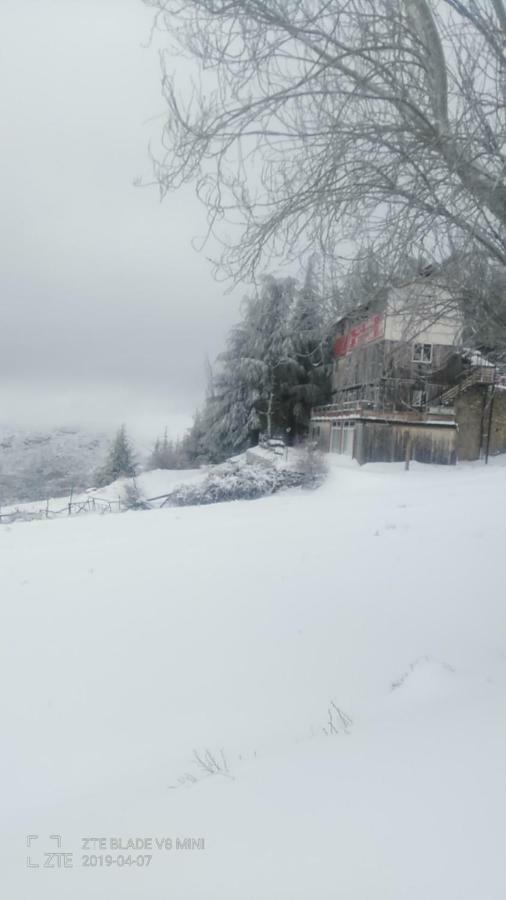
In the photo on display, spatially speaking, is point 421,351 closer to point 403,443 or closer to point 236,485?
point 236,485

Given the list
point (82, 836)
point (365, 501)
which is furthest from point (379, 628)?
point (365, 501)

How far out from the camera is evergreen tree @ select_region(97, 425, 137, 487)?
33.1m

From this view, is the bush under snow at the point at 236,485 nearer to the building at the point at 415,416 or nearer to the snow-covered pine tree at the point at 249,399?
the building at the point at 415,416

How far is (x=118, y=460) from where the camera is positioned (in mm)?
33594

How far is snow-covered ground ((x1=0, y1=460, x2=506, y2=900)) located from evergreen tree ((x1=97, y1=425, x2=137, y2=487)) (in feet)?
73.5

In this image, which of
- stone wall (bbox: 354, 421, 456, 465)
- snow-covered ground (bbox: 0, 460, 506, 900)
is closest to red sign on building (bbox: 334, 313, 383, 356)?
snow-covered ground (bbox: 0, 460, 506, 900)

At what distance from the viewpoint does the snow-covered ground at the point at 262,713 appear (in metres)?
2.09

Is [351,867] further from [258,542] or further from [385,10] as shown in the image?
[258,542]

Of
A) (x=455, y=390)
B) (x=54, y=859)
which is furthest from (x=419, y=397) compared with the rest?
(x=54, y=859)

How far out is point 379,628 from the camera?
586 centimetres

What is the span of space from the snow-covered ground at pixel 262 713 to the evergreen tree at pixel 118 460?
22.4 meters

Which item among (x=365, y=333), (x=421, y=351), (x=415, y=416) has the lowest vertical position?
(x=415, y=416)

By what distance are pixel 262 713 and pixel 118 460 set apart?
30279 millimetres

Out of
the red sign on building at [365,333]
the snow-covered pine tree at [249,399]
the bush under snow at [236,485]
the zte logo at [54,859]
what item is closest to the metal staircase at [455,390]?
the snow-covered pine tree at [249,399]
